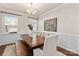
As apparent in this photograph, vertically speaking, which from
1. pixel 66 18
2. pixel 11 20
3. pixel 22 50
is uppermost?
pixel 66 18

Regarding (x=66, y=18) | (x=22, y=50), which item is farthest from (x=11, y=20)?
(x=66, y=18)

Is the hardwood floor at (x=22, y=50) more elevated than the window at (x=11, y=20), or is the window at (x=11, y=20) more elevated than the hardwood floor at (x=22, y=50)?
the window at (x=11, y=20)

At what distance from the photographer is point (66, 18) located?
248cm

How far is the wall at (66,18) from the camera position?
2.08 meters

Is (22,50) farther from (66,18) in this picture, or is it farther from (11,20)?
(66,18)

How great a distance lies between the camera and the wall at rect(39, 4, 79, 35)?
2081 mm

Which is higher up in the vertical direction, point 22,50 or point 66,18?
point 66,18

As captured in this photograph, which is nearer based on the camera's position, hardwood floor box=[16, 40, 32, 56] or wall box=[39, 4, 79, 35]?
hardwood floor box=[16, 40, 32, 56]

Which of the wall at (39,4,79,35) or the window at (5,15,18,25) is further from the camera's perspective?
the wall at (39,4,79,35)

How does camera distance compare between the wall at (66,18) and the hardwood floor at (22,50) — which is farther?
the wall at (66,18)

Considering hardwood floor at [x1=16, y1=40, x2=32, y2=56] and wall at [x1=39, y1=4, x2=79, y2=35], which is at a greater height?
wall at [x1=39, y1=4, x2=79, y2=35]

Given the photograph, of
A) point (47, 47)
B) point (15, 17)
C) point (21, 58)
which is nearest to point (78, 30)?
point (47, 47)

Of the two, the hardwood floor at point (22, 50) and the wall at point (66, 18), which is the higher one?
the wall at point (66, 18)

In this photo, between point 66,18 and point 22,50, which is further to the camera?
point 66,18
